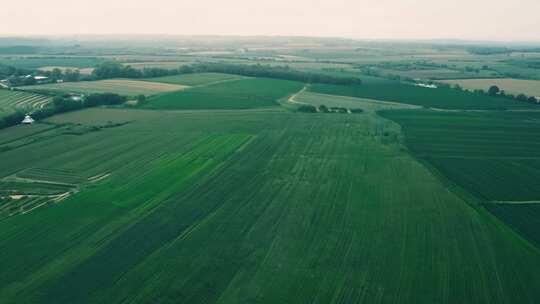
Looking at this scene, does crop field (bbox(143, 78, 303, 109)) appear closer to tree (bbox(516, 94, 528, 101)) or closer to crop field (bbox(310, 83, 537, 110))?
crop field (bbox(310, 83, 537, 110))

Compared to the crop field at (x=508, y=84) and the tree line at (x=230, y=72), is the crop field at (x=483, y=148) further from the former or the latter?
the tree line at (x=230, y=72)

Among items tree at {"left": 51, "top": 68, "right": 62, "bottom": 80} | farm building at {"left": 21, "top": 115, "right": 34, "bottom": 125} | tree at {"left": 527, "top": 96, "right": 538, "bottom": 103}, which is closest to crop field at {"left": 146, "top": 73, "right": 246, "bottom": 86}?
tree at {"left": 51, "top": 68, "right": 62, "bottom": 80}

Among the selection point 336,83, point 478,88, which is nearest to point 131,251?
point 336,83

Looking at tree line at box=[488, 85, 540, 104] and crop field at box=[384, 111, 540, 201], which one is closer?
crop field at box=[384, 111, 540, 201]

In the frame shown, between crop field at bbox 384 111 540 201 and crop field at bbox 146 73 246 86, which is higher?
crop field at bbox 146 73 246 86

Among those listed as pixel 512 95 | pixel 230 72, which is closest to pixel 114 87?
pixel 230 72

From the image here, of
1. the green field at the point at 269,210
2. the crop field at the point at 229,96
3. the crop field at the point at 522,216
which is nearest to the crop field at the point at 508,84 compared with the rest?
the green field at the point at 269,210
